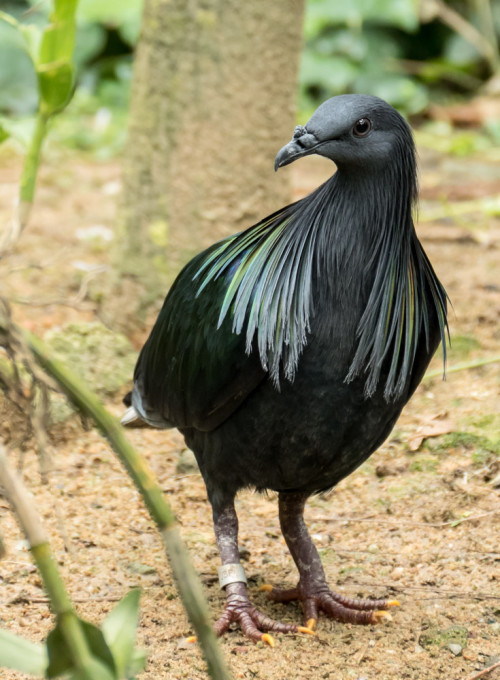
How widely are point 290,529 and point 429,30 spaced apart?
9.36 m

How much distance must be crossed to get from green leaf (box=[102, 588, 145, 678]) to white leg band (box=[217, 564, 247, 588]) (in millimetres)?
1741

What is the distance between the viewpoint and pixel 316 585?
3.46 m

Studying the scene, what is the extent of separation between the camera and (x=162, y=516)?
136 cm

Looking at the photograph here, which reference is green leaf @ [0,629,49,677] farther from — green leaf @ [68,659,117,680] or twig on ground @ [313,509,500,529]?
twig on ground @ [313,509,500,529]

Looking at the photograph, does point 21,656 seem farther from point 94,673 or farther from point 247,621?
point 247,621

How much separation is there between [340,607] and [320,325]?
114 centimetres

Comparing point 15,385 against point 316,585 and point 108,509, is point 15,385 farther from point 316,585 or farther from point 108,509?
point 108,509

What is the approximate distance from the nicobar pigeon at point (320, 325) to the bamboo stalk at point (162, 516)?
1560mm

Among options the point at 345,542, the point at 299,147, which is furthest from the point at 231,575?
the point at 299,147

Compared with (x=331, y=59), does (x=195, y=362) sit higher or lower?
lower

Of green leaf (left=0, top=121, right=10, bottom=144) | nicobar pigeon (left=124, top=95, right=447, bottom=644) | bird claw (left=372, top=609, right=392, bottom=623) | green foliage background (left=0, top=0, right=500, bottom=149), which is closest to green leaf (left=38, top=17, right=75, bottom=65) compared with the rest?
green leaf (left=0, top=121, right=10, bottom=144)

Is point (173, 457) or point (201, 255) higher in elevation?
point (201, 255)

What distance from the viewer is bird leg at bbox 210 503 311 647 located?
3.28m

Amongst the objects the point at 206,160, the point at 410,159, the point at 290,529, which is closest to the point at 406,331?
the point at 410,159
